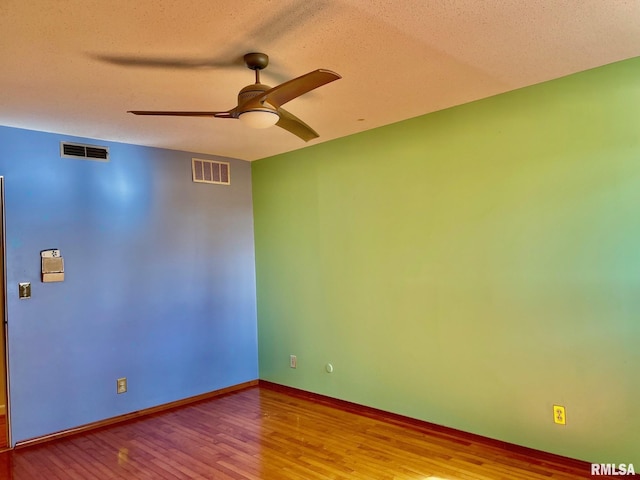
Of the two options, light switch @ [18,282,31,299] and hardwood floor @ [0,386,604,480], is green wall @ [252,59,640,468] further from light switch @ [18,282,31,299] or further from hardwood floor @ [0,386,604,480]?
light switch @ [18,282,31,299]

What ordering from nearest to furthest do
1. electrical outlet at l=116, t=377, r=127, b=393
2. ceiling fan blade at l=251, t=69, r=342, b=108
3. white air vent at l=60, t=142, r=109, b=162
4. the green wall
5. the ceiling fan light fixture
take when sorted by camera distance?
ceiling fan blade at l=251, t=69, r=342, b=108 → the ceiling fan light fixture → the green wall → white air vent at l=60, t=142, r=109, b=162 → electrical outlet at l=116, t=377, r=127, b=393

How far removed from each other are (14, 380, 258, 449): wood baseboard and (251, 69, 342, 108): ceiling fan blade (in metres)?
3.20

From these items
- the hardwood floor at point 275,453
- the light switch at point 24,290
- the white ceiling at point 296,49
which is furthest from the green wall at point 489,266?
the light switch at point 24,290

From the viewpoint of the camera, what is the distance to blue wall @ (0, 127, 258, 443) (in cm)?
341

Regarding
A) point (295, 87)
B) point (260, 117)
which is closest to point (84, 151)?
point (260, 117)

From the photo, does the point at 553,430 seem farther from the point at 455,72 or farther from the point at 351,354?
the point at 455,72

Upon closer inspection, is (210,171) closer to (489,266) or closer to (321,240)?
(321,240)

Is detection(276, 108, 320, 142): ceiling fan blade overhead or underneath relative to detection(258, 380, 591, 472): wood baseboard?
overhead

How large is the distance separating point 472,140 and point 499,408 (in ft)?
6.41

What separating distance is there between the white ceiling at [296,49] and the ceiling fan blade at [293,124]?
324 millimetres

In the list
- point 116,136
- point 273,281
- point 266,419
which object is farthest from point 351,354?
point 116,136

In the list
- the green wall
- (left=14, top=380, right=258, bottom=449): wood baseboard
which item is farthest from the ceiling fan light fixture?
(left=14, top=380, right=258, bottom=449): wood baseboard

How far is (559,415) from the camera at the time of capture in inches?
110

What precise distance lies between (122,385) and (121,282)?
36.4 inches
